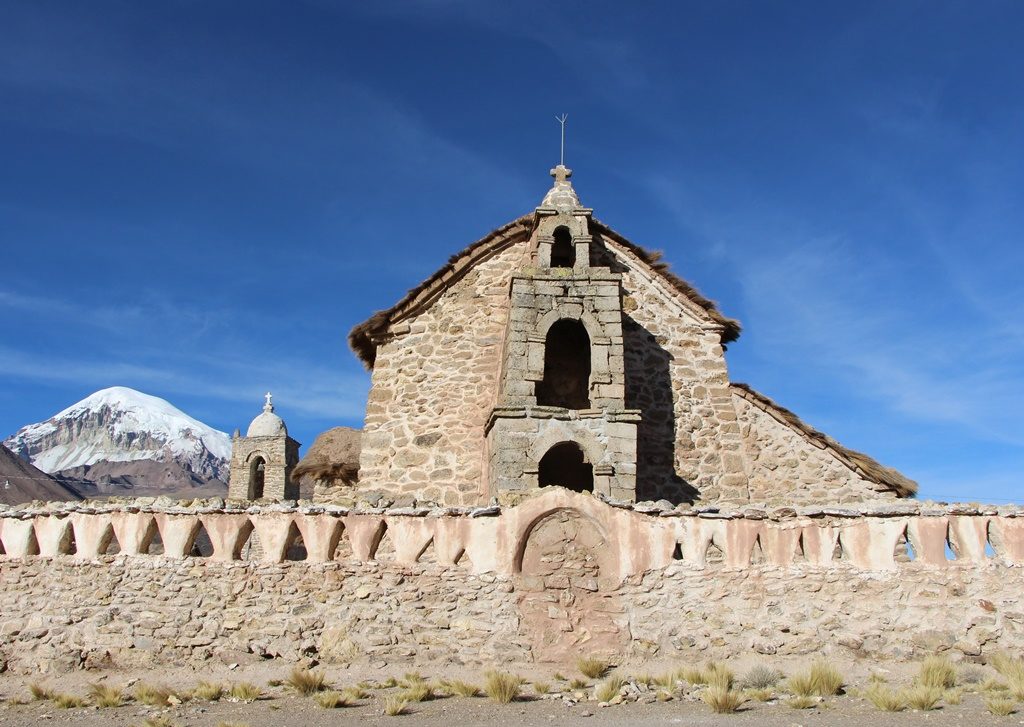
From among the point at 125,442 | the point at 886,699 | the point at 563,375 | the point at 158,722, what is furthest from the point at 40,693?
the point at 125,442

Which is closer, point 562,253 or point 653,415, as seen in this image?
point 653,415

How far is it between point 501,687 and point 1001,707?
3751mm

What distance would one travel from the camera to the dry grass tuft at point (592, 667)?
749 centimetres

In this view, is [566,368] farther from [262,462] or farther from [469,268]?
[262,462]

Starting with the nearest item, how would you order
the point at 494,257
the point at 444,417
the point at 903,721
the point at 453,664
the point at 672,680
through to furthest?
1. the point at 903,721
2. the point at 672,680
3. the point at 453,664
4. the point at 444,417
5. the point at 494,257

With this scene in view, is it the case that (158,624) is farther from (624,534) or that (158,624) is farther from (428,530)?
(624,534)

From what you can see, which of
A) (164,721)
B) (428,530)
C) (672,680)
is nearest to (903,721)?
(672,680)

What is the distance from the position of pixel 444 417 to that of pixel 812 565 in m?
6.86

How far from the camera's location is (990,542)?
7.58 metres

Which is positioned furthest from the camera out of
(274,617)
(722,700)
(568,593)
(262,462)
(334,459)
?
(262,462)

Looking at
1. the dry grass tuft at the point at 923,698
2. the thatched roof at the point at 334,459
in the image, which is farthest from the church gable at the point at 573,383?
the dry grass tuft at the point at 923,698

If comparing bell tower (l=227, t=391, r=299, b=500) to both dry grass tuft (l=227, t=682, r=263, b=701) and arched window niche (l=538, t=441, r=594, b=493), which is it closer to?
arched window niche (l=538, t=441, r=594, b=493)

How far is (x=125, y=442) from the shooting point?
133250 mm

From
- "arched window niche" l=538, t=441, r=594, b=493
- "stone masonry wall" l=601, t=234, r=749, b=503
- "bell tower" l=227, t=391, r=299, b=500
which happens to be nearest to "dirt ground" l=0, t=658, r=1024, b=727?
"stone masonry wall" l=601, t=234, r=749, b=503
